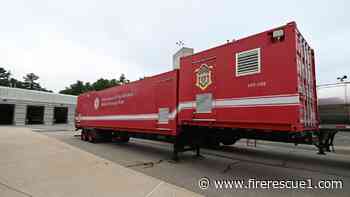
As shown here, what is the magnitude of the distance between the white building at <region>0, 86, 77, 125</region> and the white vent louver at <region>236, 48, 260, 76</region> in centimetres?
3677

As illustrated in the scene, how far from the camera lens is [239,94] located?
18.2ft

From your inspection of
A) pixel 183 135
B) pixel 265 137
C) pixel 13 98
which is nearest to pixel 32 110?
pixel 13 98

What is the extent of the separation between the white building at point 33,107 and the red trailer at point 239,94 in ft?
105

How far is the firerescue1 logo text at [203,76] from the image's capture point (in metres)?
6.48

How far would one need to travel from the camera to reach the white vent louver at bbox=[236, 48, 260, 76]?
5.31m

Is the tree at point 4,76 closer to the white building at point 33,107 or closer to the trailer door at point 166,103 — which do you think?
the white building at point 33,107

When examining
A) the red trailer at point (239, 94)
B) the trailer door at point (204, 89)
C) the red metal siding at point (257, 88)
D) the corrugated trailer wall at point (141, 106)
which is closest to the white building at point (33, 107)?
the corrugated trailer wall at point (141, 106)

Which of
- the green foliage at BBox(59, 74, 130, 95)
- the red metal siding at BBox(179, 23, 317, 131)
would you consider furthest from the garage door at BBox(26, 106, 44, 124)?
the red metal siding at BBox(179, 23, 317, 131)

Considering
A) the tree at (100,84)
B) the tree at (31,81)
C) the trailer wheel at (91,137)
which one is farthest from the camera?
the tree at (31,81)

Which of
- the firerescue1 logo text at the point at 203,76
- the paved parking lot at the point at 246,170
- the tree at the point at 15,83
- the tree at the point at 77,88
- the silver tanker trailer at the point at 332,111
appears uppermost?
the tree at the point at 15,83

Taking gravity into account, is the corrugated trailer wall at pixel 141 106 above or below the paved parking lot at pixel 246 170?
above

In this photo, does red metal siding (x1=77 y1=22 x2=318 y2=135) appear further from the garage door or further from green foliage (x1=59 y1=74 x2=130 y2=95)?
green foliage (x1=59 y1=74 x2=130 y2=95)

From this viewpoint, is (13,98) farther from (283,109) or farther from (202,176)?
(283,109)

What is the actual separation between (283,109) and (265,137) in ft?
6.56
